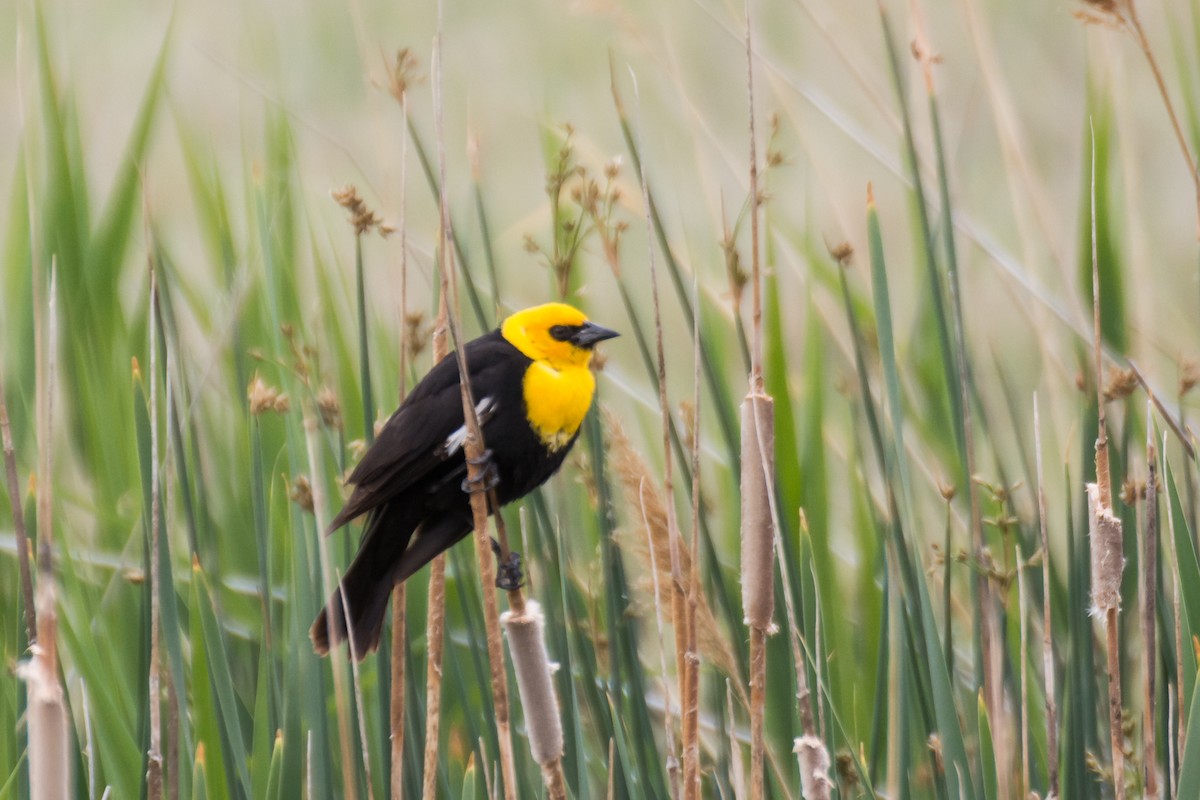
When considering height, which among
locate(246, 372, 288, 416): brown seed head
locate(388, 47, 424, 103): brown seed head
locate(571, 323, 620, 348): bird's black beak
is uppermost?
locate(388, 47, 424, 103): brown seed head

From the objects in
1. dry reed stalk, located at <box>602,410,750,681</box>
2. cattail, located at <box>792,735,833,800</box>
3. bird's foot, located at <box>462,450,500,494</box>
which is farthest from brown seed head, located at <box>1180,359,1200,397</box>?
bird's foot, located at <box>462,450,500,494</box>

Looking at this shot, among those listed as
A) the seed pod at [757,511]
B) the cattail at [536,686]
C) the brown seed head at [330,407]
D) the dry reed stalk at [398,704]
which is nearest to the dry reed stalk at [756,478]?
the seed pod at [757,511]

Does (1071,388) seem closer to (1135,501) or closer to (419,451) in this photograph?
(1135,501)

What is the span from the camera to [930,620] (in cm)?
143

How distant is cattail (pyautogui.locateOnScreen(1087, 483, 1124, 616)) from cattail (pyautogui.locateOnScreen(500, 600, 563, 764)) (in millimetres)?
563

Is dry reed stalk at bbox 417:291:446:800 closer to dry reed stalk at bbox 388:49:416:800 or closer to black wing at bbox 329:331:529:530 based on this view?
dry reed stalk at bbox 388:49:416:800

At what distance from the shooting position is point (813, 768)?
4.52ft

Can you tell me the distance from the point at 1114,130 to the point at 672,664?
4.07 feet

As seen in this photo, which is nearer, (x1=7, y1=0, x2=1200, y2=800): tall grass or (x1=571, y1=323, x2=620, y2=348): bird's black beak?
(x1=7, y1=0, x2=1200, y2=800): tall grass

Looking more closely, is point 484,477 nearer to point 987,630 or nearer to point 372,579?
point 372,579

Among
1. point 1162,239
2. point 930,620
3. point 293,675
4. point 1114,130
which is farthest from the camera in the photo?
point 1162,239

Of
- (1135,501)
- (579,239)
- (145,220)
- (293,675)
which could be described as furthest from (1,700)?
(1135,501)

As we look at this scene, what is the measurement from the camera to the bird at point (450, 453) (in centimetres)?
170

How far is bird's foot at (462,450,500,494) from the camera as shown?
1535mm
